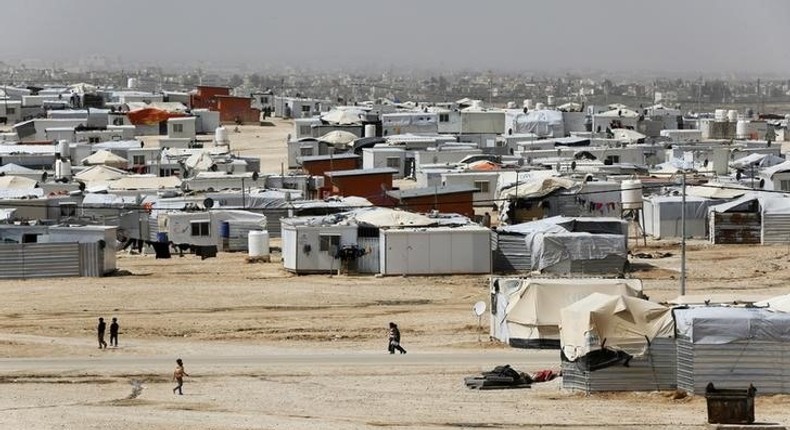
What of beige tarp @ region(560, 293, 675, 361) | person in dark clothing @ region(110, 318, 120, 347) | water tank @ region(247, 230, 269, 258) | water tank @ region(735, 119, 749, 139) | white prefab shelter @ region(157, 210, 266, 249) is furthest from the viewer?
water tank @ region(735, 119, 749, 139)

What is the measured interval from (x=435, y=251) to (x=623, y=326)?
13043mm

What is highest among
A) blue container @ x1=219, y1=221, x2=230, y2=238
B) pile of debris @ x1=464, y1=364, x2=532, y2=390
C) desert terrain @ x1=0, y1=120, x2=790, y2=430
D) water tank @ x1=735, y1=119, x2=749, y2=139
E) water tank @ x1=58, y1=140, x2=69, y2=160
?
water tank @ x1=58, y1=140, x2=69, y2=160

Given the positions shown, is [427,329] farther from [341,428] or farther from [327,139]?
[327,139]

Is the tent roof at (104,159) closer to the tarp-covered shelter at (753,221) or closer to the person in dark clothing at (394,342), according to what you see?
the tarp-covered shelter at (753,221)

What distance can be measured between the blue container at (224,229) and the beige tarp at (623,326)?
708 inches

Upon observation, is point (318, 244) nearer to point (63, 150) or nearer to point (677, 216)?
point (677, 216)

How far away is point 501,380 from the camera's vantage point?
76.7 ft

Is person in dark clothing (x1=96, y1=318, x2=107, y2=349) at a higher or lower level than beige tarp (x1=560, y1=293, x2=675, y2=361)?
lower

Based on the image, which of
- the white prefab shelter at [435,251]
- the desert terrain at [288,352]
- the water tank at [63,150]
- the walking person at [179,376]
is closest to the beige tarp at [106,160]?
the water tank at [63,150]

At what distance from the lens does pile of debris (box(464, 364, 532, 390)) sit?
76.6 ft

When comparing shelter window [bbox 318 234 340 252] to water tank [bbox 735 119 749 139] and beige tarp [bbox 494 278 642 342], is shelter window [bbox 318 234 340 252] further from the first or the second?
water tank [bbox 735 119 749 139]

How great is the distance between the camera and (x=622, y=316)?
22.6m

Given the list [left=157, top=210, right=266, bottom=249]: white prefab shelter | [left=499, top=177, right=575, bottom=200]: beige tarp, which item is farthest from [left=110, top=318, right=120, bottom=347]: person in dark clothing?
[left=499, top=177, right=575, bottom=200]: beige tarp

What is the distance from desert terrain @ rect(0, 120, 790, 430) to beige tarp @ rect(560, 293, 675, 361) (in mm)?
682
